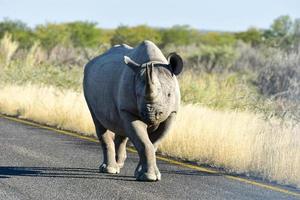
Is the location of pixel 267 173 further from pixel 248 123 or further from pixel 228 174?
pixel 248 123

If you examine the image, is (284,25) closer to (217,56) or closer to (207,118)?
(217,56)

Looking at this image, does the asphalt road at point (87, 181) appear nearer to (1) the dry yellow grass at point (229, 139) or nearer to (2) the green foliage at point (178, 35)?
(1) the dry yellow grass at point (229, 139)

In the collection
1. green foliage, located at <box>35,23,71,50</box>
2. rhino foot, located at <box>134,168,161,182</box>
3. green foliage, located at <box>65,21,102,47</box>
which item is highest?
rhino foot, located at <box>134,168,161,182</box>

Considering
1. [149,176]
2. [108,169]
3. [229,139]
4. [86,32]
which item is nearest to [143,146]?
[149,176]

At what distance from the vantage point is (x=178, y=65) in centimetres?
1009

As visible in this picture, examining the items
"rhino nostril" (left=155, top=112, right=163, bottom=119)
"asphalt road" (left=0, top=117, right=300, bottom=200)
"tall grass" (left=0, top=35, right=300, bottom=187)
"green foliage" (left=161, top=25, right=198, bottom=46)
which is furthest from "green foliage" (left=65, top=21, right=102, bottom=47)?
"rhino nostril" (left=155, top=112, right=163, bottom=119)

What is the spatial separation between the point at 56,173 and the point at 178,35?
2722 inches

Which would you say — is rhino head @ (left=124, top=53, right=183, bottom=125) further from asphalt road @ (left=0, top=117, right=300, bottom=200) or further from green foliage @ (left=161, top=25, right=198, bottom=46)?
green foliage @ (left=161, top=25, right=198, bottom=46)

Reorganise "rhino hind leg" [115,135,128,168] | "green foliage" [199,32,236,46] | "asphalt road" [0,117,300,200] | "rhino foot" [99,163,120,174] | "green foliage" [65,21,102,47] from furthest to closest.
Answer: "green foliage" [199,32,236,46] < "green foliage" [65,21,102,47] < "rhino hind leg" [115,135,128,168] < "rhino foot" [99,163,120,174] < "asphalt road" [0,117,300,200]

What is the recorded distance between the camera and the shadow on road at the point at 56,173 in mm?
10781

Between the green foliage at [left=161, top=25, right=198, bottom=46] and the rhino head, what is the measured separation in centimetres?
6610

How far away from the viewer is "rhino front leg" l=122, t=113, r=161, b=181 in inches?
392

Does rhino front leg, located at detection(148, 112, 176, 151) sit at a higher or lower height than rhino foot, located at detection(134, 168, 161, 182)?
higher

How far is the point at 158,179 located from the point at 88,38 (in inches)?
2340
